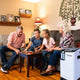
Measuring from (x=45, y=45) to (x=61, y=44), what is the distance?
1.93ft

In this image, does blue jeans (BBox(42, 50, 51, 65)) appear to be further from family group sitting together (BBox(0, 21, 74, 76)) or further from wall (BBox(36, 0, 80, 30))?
wall (BBox(36, 0, 80, 30))

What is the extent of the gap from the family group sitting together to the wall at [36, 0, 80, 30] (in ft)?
5.05

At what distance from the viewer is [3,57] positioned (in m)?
3.09

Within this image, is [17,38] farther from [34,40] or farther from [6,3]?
[6,3]

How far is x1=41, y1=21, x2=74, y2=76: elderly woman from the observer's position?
231cm

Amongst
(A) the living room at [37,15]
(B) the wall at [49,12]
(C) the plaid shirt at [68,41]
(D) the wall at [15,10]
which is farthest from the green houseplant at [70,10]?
(D) the wall at [15,10]

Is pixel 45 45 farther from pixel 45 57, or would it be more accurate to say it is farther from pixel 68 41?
pixel 68 41

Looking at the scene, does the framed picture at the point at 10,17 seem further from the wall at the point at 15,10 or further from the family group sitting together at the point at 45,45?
the family group sitting together at the point at 45,45

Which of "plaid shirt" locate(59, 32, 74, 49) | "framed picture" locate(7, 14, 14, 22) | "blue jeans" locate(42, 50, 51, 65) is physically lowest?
"blue jeans" locate(42, 50, 51, 65)

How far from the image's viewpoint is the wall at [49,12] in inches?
169

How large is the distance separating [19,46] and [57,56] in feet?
3.65

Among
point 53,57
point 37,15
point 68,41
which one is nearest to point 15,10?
point 37,15

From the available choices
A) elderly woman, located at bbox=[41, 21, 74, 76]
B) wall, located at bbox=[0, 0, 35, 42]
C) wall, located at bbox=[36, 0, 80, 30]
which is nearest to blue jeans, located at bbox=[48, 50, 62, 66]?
elderly woman, located at bbox=[41, 21, 74, 76]

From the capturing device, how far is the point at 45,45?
2945 mm
